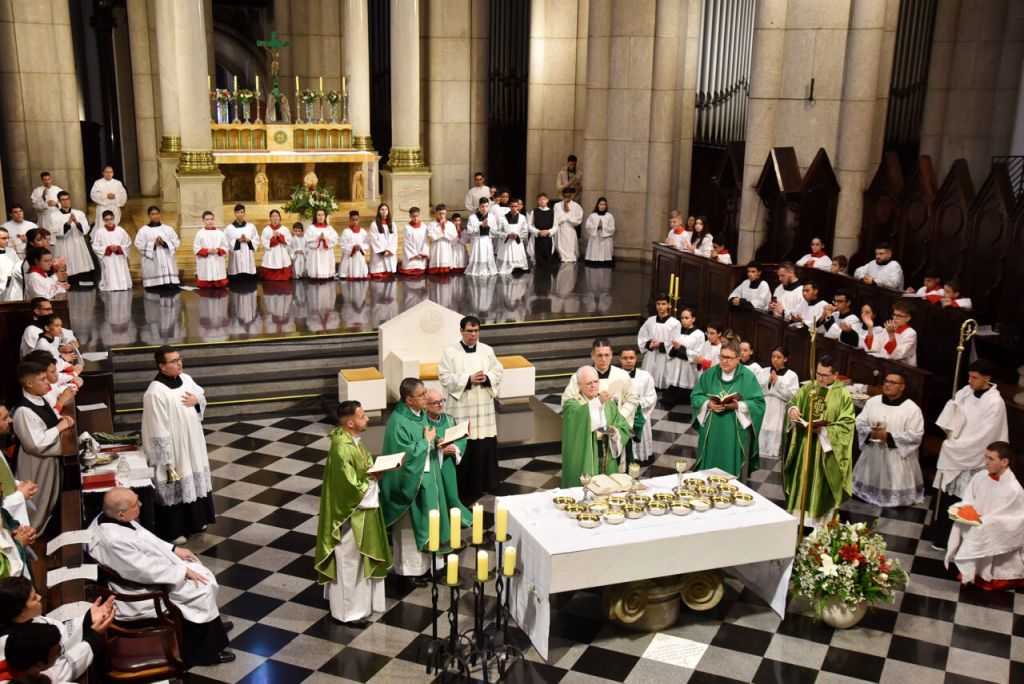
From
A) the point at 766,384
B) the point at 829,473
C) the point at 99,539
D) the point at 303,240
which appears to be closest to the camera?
the point at 99,539

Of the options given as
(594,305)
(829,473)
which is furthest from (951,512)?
(594,305)

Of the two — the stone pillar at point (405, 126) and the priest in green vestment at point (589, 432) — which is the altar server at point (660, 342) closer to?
the priest in green vestment at point (589, 432)

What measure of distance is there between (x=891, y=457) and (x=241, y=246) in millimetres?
11001

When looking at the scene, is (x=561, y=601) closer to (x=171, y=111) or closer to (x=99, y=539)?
(x=99, y=539)

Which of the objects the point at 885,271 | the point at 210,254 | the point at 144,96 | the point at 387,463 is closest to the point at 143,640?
the point at 387,463

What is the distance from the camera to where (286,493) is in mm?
10305

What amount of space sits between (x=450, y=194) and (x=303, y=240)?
24.1ft

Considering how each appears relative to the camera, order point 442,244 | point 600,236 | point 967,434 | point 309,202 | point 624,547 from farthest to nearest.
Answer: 1. point 600,236
2. point 442,244
3. point 309,202
4. point 967,434
5. point 624,547

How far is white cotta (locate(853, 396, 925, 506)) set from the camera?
32.6ft

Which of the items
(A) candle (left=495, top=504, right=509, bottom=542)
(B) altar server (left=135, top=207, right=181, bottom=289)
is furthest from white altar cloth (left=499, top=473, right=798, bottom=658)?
(B) altar server (left=135, top=207, right=181, bottom=289)

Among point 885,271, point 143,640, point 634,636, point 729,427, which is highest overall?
point 885,271

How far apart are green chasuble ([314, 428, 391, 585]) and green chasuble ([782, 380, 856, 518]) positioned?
384 centimetres

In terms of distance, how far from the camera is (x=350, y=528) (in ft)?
25.0

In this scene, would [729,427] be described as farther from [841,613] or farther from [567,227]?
[567,227]
